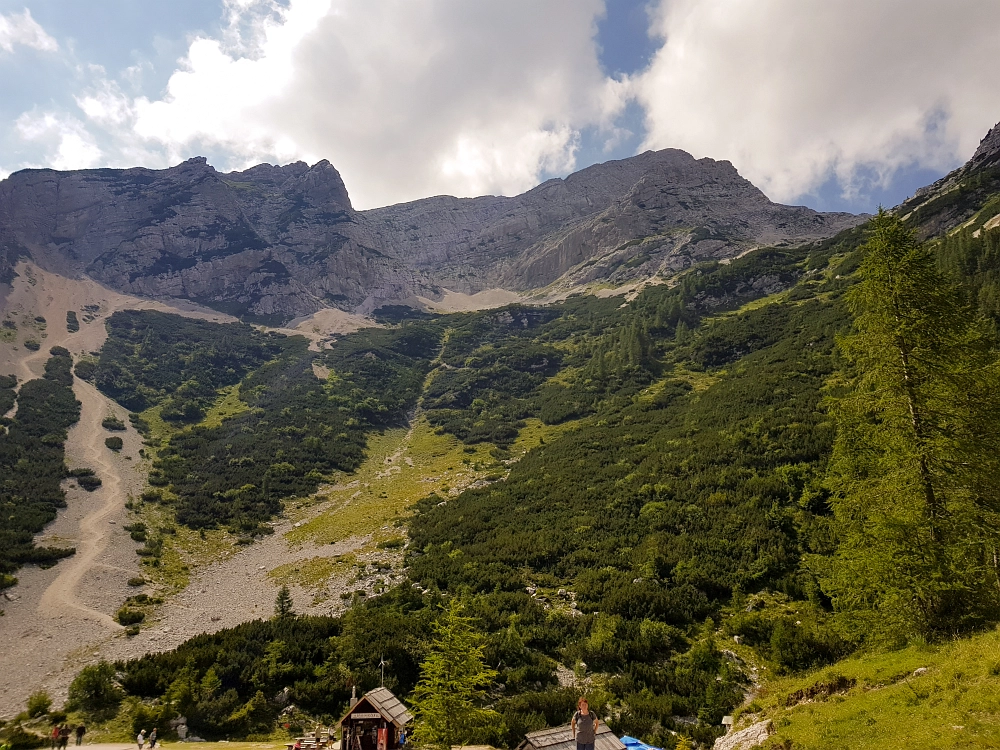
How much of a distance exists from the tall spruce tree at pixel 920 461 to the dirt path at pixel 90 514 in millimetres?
36244

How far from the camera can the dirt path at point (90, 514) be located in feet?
97.9

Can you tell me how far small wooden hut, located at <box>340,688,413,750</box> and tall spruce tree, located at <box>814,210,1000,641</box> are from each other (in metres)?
13.4

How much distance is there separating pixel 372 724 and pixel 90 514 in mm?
42068

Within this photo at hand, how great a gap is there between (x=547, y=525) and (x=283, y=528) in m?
24.6

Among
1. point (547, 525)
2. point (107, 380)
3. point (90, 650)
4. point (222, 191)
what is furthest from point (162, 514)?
point (222, 191)

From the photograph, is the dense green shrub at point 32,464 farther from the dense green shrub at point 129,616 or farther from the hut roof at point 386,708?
the hut roof at point 386,708

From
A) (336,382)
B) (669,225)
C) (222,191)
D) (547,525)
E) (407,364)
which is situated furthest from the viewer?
(669,225)

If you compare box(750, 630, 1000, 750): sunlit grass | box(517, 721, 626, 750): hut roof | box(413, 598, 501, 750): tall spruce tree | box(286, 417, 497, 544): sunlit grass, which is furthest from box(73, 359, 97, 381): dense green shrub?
box(750, 630, 1000, 750): sunlit grass

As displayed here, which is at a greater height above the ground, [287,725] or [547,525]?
[547,525]

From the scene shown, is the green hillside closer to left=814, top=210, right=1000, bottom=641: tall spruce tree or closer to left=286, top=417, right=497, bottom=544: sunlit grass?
left=814, top=210, right=1000, bottom=641: tall spruce tree

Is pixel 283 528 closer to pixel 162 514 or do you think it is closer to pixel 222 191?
pixel 162 514

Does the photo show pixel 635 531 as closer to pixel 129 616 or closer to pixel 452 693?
pixel 452 693

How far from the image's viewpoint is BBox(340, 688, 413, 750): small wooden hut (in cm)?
1452

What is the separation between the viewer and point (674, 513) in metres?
31.8
